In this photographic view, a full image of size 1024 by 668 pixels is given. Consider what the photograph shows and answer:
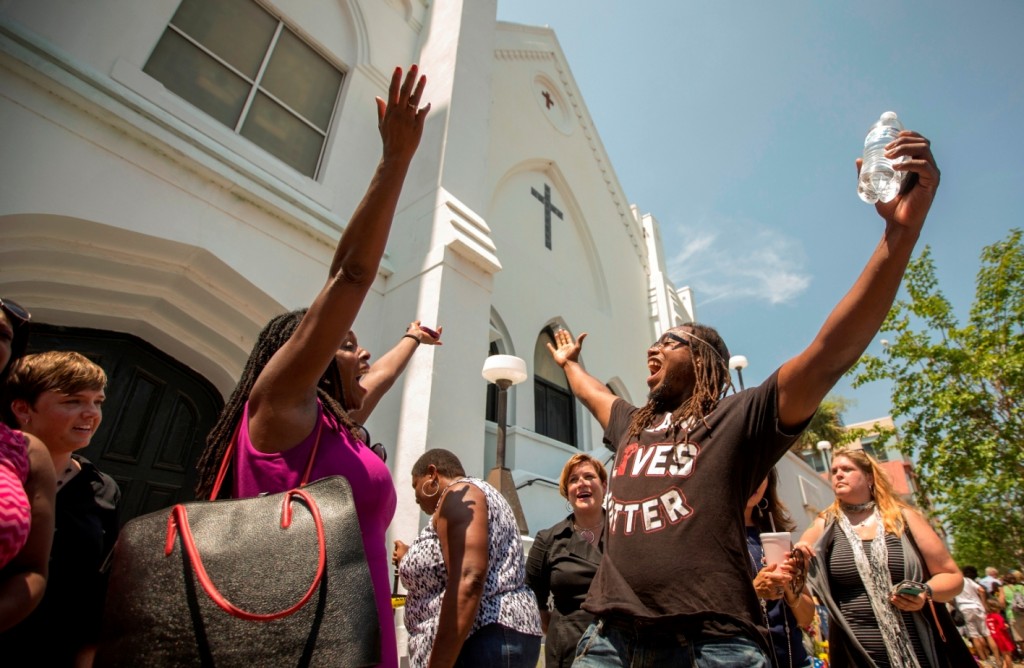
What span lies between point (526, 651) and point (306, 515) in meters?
1.46

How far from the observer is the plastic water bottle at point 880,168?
4.43ft

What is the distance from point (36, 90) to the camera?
3.49 meters

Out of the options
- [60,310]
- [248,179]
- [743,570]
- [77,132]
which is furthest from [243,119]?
[743,570]

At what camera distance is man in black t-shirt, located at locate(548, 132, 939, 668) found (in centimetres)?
131

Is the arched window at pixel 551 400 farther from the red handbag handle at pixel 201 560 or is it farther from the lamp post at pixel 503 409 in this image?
the red handbag handle at pixel 201 560

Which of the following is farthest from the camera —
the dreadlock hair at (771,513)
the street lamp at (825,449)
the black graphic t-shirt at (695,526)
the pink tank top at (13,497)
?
the street lamp at (825,449)

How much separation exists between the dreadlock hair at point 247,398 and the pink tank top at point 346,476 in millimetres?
134

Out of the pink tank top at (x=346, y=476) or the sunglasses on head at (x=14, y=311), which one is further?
the sunglasses on head at (x=14, y=311)

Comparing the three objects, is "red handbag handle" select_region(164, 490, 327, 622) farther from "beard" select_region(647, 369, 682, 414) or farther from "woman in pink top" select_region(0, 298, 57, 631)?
"beard" select_region(647, 369, 682, 414)

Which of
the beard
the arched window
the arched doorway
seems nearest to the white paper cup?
the beard

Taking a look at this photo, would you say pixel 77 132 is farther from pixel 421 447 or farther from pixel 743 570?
pixel 743 570

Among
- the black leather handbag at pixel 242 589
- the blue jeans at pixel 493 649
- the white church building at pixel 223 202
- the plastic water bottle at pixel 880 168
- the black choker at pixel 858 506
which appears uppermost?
the white church building at pixel 223 202

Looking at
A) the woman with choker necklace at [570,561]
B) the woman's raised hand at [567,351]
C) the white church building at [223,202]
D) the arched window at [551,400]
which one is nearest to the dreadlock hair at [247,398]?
the woman's raised hand at [567,351]

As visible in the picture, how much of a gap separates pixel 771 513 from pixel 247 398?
238 cm
